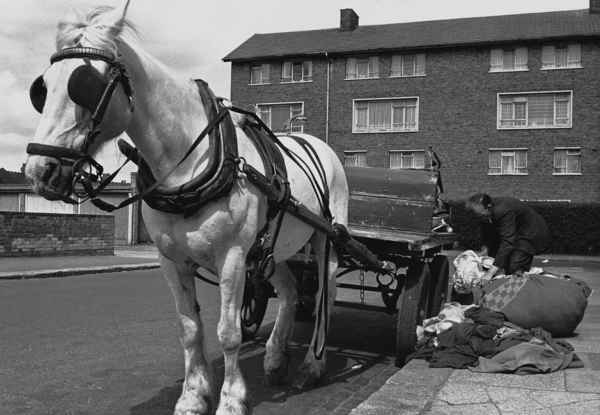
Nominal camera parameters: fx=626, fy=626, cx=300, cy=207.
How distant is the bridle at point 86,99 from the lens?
120 inches

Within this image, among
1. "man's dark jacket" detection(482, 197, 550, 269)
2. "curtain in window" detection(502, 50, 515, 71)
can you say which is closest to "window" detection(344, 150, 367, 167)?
"curtain in window" detection(502, 50, 515, 71)

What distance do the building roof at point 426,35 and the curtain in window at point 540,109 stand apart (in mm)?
3698

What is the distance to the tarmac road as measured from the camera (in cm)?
462

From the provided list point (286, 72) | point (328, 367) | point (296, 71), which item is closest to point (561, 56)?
point (296, 71)

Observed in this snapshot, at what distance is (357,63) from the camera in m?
43.1

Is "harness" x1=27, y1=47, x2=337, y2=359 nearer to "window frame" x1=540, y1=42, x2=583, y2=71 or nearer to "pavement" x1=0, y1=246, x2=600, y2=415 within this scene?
"pavement" x1=0, y1=246, x2=600, y2=415

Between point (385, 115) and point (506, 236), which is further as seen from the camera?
point (385, 115)

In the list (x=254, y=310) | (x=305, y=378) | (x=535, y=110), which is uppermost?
(x=535, y=110)

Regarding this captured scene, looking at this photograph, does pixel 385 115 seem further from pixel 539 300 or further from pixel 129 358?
pixel 129 358

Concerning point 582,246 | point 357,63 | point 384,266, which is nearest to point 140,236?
point 357,63

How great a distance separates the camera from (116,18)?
11.0ft

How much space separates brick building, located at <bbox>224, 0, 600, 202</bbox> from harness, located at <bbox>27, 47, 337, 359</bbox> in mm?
35145

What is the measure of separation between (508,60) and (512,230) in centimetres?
3589

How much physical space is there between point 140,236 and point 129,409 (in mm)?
30554
